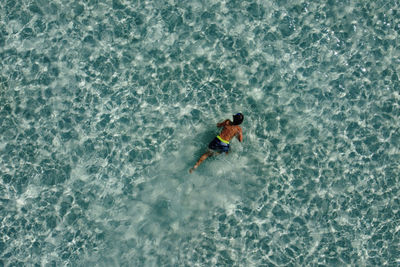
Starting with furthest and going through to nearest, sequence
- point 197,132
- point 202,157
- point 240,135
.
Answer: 1. point 197,132
2. point 202,157
3. point 240,135

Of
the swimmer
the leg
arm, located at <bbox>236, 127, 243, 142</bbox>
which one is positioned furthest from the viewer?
→ the leg

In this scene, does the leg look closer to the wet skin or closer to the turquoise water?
the turquoise water

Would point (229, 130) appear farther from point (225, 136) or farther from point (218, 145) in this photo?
point (218, 145)

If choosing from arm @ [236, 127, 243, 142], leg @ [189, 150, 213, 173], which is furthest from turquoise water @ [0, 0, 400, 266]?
arm @ [236, 127, 243, 142]

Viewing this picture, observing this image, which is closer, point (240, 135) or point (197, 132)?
point (240, 135)

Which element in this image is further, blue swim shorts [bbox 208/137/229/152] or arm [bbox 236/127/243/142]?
arm [bbox 236/127/243/142]

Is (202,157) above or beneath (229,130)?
beneath

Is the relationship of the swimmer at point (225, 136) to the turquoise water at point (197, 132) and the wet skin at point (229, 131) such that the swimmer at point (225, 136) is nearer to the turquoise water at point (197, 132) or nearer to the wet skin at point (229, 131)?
the wet skin at point (229, 131)

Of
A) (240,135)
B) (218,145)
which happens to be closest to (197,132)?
(218,145)

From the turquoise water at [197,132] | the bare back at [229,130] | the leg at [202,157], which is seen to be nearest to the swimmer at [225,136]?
the bare back at [229,130]
